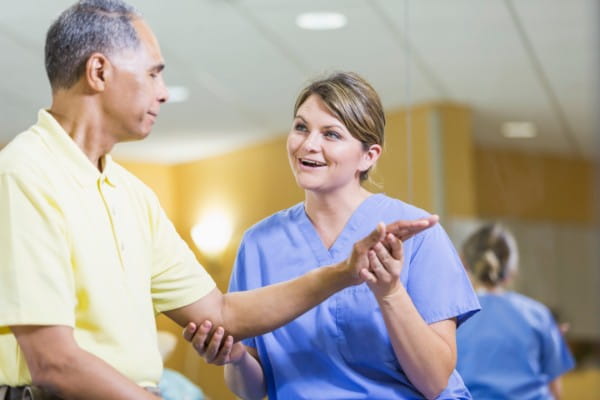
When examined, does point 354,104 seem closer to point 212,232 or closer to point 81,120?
point 81,120

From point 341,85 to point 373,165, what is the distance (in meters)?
0.14

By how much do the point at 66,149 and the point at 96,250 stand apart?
0.13 metres

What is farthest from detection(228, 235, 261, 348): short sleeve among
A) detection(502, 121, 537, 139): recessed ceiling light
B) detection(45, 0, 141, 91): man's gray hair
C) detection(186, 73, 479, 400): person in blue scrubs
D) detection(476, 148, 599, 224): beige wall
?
detection(502, 121, 537, 139): recessed ceiling light

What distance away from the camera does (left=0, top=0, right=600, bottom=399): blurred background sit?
77.6 inches

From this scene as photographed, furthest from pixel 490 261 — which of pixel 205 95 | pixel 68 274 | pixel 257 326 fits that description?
pixel 68 274

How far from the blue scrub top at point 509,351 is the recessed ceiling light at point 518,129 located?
1.82ft

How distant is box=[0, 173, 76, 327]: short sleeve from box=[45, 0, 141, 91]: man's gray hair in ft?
0.61

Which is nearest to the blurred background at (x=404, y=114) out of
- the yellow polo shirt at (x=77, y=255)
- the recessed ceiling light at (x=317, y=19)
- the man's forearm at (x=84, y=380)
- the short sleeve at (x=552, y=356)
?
the recessed ceiling light at (x=317, y=19)

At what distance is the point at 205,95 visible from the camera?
2.39 meters

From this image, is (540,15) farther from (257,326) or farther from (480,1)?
(257,326)

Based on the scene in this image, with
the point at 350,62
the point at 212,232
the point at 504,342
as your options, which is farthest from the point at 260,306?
the point at 504,342

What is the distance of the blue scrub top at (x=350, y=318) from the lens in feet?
5.08

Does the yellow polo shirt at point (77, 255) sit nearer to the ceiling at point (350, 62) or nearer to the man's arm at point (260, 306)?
the man's arm at point (260, 306)

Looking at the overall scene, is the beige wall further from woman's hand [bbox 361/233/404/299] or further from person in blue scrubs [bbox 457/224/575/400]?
woman's hand [bbox 361/233/404/299]
